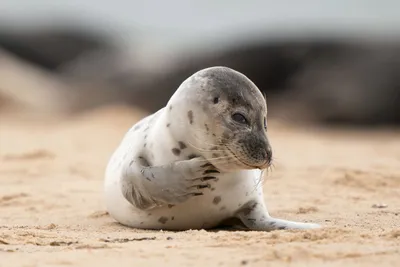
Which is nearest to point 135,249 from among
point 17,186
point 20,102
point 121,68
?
point 17,186

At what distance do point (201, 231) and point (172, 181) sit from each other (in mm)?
274

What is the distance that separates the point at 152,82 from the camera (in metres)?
15.8

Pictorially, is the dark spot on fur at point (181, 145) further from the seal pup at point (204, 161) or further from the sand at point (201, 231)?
the sand at point (201, 231)

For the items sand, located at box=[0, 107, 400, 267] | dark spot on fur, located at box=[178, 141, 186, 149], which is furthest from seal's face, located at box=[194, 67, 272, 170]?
sand, located at box=[0, 107, 400, 267]

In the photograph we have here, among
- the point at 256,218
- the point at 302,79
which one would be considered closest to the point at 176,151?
the point at 256,218

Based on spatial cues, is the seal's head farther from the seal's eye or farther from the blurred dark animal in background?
the blurred dark animal in background

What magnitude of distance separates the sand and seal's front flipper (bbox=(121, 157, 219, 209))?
19cm

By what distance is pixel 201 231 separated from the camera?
13.4ft

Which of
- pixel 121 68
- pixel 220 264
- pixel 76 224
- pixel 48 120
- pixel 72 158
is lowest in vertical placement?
pixel 220 264

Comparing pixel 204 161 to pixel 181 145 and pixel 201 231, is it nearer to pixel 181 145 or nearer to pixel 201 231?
pixel 181 145

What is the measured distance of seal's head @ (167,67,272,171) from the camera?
4.09 m

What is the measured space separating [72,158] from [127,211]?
13.2 ft

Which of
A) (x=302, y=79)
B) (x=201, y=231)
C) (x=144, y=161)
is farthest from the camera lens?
(x=302, y=79)

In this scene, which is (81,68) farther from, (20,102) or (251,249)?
(251,249)
